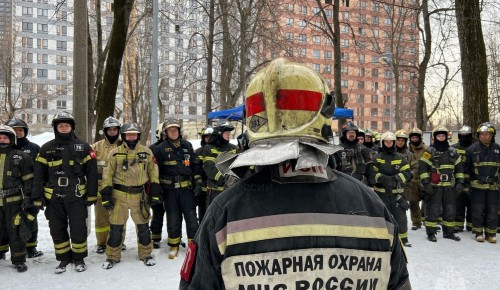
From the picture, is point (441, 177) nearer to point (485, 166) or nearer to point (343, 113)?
point (485, 166)

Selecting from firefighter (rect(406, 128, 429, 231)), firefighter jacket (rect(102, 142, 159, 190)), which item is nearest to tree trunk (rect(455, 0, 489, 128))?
firefighter (rect(406, 128, 429, 231))

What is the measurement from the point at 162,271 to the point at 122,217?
1.07m

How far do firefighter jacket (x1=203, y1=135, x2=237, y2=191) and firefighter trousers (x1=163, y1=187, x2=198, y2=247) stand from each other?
479 mm

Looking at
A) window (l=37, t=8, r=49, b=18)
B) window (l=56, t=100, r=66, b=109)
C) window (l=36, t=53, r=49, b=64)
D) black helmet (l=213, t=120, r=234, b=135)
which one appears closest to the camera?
black helmet (l=213, t=120, r=234, b=135)

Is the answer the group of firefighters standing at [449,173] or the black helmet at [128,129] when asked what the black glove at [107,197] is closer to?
the black helmet at [128,129]

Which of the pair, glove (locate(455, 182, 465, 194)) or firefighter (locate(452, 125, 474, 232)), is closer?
glove (locate(455, 182, 465, 194))

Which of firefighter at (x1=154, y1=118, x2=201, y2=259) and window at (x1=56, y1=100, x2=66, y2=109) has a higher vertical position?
window at (x1=56, y1=100, x2=66, y2=109)

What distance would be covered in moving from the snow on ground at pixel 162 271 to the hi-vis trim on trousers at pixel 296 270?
168 inches

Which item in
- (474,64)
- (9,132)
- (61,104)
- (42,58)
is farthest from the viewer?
(42,58)

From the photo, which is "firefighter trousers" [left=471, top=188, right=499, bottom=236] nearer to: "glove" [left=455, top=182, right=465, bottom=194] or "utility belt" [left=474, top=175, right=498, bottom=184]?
"utility belt" [left=474, top=175, right=498, bottom=184]

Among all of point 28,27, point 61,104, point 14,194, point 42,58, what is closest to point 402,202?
point 14,194

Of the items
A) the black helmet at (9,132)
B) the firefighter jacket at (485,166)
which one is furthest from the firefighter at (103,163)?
the firefighter jacket at (485,166)

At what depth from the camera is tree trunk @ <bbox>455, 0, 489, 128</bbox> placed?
9.66 metres

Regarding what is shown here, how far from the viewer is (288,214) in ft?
4.60
